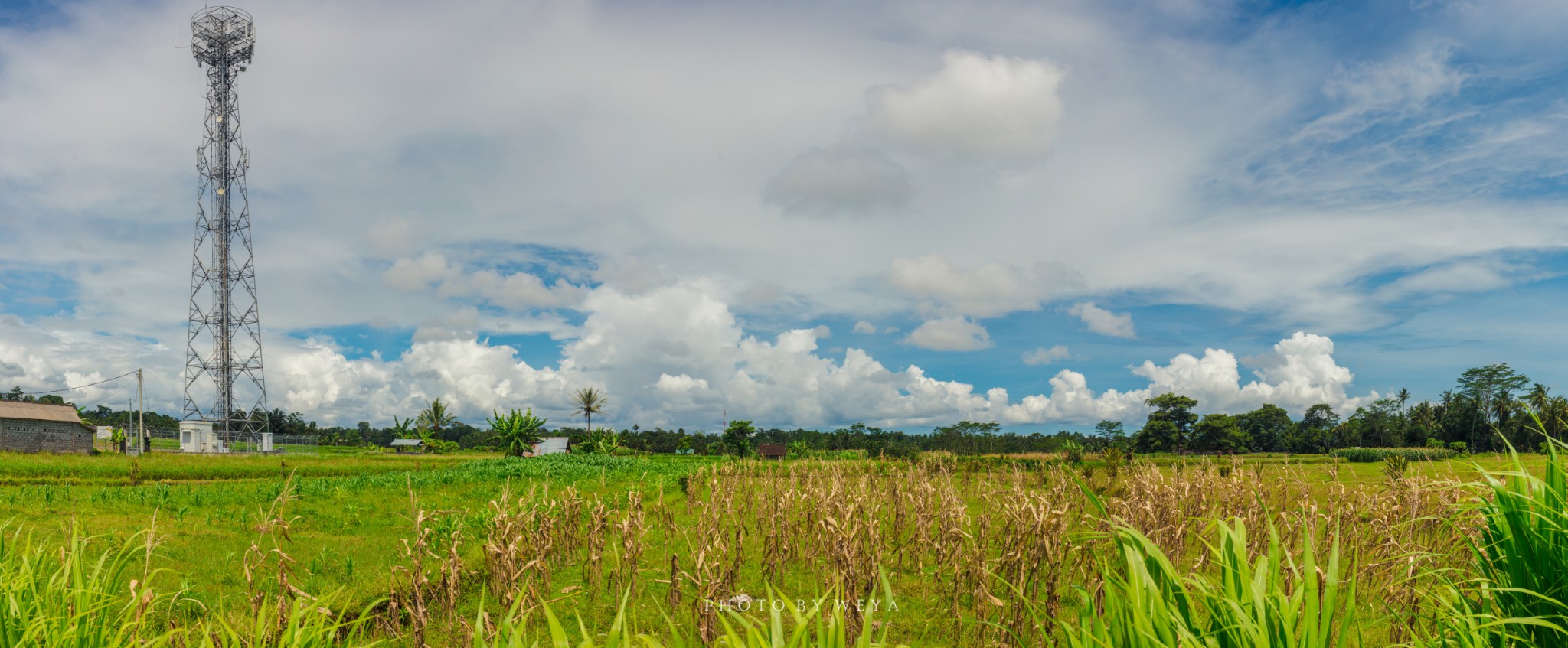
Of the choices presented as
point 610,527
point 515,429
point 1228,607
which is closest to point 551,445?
point 515,429

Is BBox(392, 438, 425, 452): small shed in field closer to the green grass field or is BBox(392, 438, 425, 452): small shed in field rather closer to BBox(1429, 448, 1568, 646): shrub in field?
the green grass field

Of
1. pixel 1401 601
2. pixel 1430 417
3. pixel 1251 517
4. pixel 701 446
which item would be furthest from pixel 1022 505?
pixel 1430 417

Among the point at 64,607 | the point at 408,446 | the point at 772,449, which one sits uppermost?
the point at 64,607

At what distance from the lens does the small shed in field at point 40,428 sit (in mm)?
41719

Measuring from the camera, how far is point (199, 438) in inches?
1999

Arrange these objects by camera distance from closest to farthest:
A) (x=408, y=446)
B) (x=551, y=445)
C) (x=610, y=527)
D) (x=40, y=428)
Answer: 1. (x=610, y=527)
2. (x=40, y=428)
3. (x=551, y=445)
4. (x=408, y=446)

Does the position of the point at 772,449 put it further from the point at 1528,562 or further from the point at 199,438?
the point at 1528,562

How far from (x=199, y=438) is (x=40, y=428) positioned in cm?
831

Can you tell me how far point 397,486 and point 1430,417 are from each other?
101 m

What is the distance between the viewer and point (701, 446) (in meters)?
73.1

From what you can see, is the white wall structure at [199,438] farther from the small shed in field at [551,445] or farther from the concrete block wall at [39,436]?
the small shed in field at [551,445]

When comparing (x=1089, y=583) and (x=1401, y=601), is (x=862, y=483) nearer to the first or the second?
(x=1089, y=583)

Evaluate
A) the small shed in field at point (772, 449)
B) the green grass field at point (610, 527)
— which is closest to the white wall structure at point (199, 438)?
the green grass field at point (610, 527)

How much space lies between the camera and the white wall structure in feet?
166
